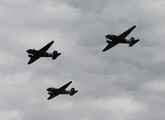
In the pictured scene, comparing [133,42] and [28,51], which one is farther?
[133,42]

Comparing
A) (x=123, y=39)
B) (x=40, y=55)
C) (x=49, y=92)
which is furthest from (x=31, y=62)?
(x=123, y=39)

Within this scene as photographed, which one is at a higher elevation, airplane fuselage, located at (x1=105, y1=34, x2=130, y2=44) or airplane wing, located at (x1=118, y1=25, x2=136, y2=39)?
airplane wing, located at (x1=118, y1=25, x2=136, y2=39)

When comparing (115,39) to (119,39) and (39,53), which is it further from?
(39,53)

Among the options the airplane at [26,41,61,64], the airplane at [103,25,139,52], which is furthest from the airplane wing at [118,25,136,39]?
the airplane at [26,41,61,64]

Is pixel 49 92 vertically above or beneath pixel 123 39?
beneath

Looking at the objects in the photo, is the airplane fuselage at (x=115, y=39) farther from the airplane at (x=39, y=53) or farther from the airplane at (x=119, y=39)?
the airplane at (x=39, y=53)

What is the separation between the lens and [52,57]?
11662 centimetres

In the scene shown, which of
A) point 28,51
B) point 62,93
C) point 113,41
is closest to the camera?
point 28,51

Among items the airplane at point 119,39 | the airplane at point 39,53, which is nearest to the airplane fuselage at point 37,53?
the airplane at point 39,53

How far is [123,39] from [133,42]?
4.24 meters

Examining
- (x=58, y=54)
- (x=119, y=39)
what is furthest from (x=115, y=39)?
(x=58, y=54)

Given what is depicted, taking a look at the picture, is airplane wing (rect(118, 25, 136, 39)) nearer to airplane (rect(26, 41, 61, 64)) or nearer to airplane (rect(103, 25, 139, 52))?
airplane (rect(103, 25, 139, 52))

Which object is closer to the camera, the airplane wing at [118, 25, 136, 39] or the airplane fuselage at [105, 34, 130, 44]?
the airplane fuselage at [105, 34, 130, 44]

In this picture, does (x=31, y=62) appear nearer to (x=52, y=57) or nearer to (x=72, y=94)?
(x=52, y=57)
